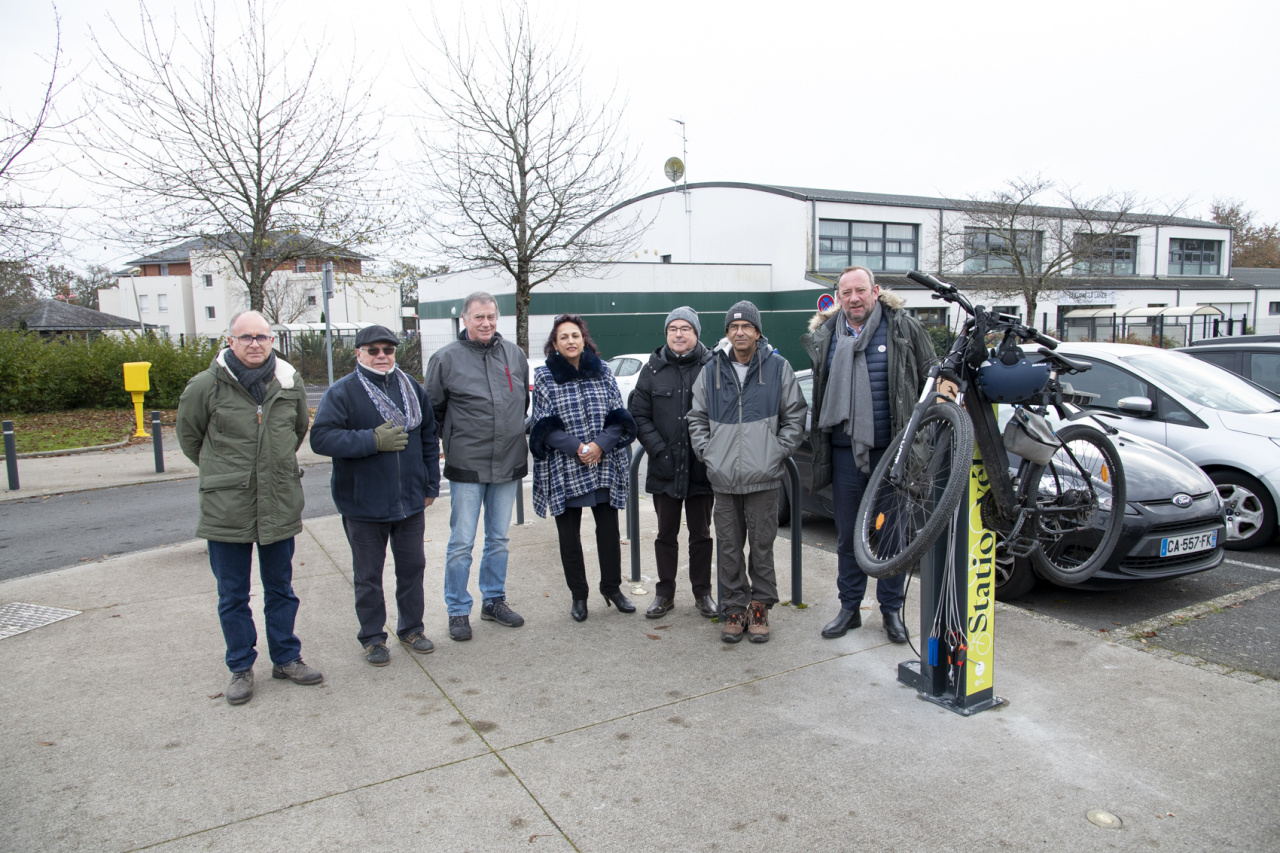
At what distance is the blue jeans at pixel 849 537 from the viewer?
445 centimetres

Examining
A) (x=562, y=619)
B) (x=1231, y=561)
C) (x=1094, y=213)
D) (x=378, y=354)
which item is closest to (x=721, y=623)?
(x=562, y=619)

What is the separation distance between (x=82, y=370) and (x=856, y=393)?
66.1ft

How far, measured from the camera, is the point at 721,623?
15.6 ft

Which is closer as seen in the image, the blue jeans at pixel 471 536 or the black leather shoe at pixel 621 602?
the blue jeans at pixel 471 536

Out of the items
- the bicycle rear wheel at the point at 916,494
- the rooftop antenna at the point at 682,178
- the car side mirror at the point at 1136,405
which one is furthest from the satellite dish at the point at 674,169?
the bicycle rear wheel at the point at 916,494

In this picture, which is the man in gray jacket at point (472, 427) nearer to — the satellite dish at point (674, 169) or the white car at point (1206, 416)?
the white car at point (1206, 416)

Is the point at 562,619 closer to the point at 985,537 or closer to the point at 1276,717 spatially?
the point at 985,537

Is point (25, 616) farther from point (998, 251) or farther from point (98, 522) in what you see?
point (998, 251)

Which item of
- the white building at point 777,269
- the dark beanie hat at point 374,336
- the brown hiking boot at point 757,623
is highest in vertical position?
the white building at point 777,269

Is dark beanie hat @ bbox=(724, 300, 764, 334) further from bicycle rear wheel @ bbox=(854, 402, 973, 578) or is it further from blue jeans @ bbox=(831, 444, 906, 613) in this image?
bicycle rear wheel @ bbox=(854, 402, 973, 578)

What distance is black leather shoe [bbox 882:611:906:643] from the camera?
14.6ft

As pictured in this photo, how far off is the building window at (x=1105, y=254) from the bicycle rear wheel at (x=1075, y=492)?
30.1m

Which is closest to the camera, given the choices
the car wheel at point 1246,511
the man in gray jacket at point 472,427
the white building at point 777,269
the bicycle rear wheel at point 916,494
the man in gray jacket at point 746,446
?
the bicycle rear wheel at point 916,494

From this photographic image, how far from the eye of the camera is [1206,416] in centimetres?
689
